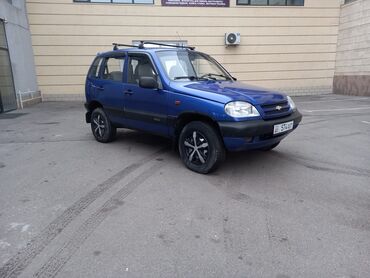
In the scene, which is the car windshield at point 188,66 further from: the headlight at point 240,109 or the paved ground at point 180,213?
the paved ground at point 180,213

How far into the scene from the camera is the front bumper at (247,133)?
12.7ft

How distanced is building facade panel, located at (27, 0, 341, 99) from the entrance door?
8.27 feet

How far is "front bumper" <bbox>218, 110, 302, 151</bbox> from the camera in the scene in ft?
12.7

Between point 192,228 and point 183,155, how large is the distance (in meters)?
1.81

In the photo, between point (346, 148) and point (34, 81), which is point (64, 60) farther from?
point (346, 148)

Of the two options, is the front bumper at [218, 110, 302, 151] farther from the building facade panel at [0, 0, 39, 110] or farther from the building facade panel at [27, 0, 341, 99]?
the building facade panel at [27, 0, 341, 99]

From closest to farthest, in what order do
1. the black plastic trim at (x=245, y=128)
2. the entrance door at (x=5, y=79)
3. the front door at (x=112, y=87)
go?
the black plastic trim at (x=245, y=128)
the front door at (x=112, y=87)
the entrance door at (x=5, y=79)

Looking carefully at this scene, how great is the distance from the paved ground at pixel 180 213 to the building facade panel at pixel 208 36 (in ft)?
29.3

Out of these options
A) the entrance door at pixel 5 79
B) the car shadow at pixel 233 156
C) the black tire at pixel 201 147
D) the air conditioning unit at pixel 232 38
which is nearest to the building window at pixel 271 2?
the air conditioning unit at pixel 232 38

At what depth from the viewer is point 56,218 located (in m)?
3.19

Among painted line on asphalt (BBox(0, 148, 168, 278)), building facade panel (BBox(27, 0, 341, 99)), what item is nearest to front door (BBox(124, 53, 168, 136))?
painted line on asphalt (BBox(0, 148, 168, 278))

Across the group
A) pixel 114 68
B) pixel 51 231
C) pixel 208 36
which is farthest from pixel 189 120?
pixel 208 36

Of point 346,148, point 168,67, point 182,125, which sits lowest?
point 346,148

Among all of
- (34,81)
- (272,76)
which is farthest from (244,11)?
(34,81)
